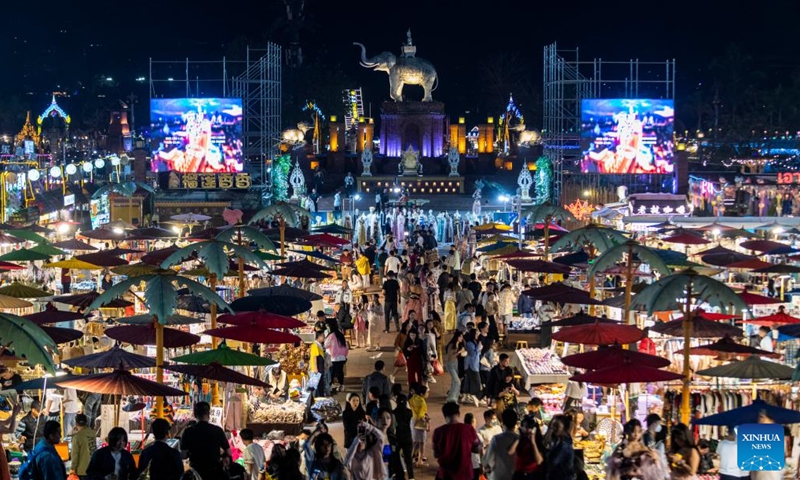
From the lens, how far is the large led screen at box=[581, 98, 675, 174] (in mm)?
45062

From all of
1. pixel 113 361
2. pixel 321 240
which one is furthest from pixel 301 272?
pixel 113 361

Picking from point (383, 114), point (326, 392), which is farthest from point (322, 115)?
point (326, 392)

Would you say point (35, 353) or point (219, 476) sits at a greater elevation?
point (35, 353)

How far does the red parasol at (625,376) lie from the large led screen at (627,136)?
3322 centimetres

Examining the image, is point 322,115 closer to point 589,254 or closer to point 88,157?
point 88,157

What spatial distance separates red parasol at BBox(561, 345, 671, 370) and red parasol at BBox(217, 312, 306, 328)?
3.85 m

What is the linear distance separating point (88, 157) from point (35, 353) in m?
51.2

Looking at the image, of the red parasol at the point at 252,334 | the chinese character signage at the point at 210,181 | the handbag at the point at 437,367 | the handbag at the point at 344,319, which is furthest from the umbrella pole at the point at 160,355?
the chinese character signage at the point at 210,181

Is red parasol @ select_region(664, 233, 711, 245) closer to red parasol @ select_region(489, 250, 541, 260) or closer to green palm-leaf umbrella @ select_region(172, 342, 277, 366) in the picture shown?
red parasol @ select_region(489, 250, 541, 260)

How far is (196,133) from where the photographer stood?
46719 millimetres

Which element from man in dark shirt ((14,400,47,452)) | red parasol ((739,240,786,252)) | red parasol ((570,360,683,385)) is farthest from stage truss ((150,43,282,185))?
red parasol ((570,360,683,385))

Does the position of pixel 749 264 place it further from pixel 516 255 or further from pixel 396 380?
pixel 396 380

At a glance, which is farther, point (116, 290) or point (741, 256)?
point (741, 256)

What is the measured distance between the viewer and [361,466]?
10.7 metres
